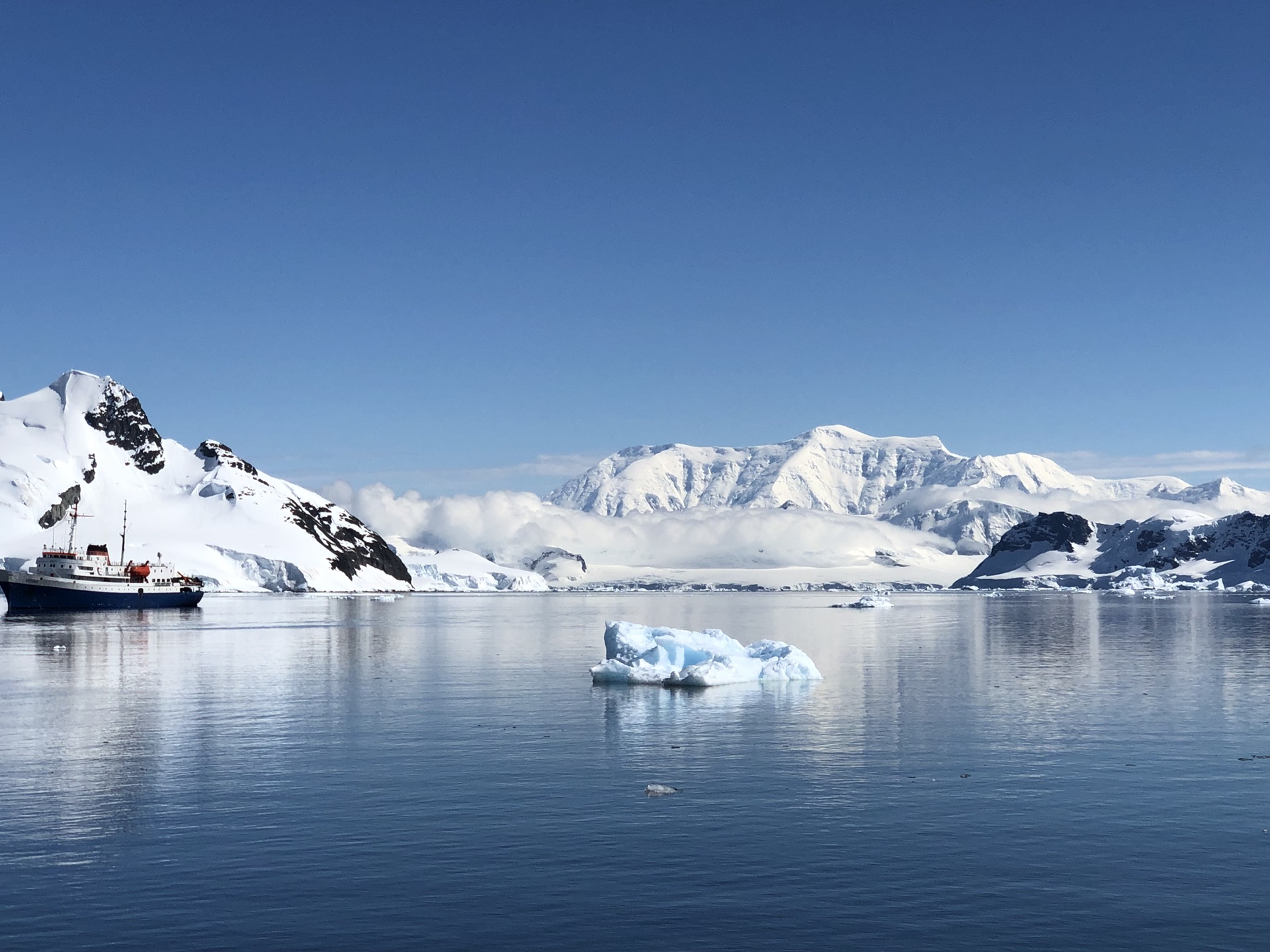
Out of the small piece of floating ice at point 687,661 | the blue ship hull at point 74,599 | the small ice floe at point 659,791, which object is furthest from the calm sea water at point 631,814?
the blue ship hull at point 74,599

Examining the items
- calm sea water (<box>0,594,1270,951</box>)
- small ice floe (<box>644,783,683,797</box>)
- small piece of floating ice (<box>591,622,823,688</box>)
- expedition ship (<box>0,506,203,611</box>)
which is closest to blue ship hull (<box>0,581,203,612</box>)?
expedition ship (<box>0,506,203,611</box>)

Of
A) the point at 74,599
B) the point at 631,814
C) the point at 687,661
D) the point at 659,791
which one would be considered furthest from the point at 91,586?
the point at 631,814

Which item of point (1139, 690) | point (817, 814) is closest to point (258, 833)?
point (817, 814)

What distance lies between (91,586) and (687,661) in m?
127

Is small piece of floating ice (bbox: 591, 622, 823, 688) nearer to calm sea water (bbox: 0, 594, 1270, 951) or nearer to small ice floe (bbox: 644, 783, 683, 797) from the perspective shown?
calm sea water (bbox: 0, 594, 1270, 951)

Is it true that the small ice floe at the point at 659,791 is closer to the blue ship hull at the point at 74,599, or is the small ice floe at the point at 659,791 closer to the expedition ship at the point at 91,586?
the expedition ship at the point at 91,586

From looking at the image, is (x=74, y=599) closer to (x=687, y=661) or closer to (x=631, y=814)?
(x=687, y=661)

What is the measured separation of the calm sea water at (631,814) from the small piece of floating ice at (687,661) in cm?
133

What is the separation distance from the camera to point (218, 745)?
36688mm

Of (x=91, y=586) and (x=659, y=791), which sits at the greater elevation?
(x=91, y=586)

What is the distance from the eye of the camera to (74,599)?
157m

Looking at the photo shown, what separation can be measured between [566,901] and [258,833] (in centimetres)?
827

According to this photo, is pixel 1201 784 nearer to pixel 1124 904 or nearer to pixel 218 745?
pixel 1124 904

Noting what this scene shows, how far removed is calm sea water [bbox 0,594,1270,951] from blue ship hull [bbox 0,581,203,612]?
107 metres
